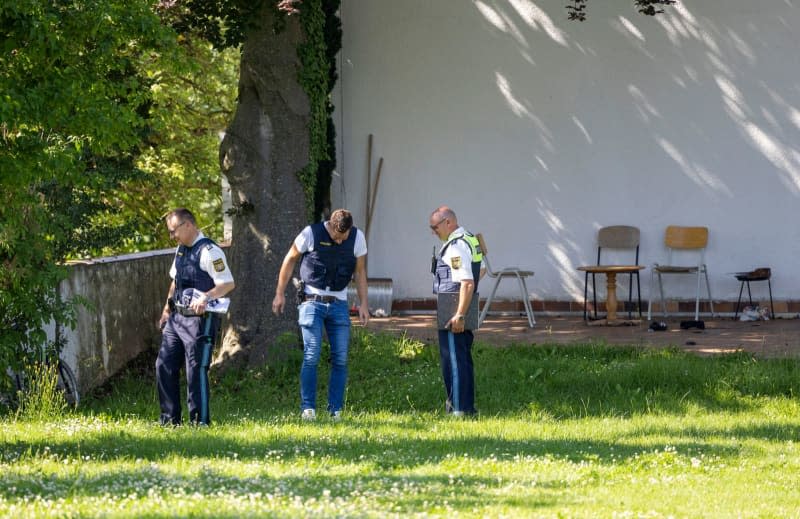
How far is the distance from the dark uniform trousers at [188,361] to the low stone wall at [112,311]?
2.90m

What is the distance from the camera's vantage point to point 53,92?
7.66 meters

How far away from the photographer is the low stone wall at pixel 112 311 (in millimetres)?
12266

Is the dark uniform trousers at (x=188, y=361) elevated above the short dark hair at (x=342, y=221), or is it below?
below

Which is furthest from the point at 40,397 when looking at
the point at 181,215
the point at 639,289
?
the point at 639,289

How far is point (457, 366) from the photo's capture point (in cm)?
973

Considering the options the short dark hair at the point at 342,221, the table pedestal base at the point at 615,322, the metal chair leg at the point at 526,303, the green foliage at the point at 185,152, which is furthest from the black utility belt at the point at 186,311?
the green foliage at the point at 185,152

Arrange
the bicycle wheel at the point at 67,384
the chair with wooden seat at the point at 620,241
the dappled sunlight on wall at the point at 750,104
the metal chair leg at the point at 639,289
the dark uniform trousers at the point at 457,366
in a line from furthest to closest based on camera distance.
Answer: the chair with wooden seat at the point at 620,241
the dappled sunlight on wall at the point at 750,104
the metal chair leg at the point at 639,289
the bicycle wheel at the point at 67,384
the dark uniform trousers at the point at 457,366

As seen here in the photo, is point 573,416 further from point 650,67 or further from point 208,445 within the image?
point 650,67

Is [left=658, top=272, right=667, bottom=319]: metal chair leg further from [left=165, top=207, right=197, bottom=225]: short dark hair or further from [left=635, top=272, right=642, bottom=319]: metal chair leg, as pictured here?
[left=165, top=207, right=197, bottom=225]: short dark hair

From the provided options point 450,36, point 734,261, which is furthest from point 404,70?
point 734,261

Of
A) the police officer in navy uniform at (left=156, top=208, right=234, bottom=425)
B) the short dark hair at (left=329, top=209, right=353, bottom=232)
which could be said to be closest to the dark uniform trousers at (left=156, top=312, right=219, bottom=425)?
the police officer in navy uniform at (left=156, top=208, right=234, bottom=425)

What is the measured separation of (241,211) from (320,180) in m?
2.93

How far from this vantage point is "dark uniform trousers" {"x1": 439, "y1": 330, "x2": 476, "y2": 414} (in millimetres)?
9727

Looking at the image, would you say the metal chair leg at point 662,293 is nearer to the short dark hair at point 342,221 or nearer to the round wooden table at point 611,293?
the round wooden table at point 611,293
